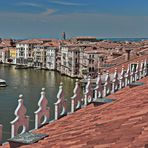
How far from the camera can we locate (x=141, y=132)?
4.53 meters

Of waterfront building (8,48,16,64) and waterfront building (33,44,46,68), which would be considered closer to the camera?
waterfront building (33,44,46,68)

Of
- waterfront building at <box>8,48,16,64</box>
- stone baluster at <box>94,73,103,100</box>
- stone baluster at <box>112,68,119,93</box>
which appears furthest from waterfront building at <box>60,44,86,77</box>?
stone baluster at <box>94,73,103,100</box>

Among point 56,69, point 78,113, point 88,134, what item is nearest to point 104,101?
point 78,113

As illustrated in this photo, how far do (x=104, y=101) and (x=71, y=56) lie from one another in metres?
92.8

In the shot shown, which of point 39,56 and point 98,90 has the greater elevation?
point 98,90

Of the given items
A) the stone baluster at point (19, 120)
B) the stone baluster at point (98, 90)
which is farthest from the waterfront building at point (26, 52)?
the stone baluster at point (19, 120)

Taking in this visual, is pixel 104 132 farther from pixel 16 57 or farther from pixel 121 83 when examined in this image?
pixel 16 57

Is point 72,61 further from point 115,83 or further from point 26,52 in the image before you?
point 115,83

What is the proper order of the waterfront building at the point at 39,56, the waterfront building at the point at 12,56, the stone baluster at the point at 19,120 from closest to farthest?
the stone baluster at the point at 19,120, the waterfront building at the point at 39,56, the waterfront building at the point at 12,56

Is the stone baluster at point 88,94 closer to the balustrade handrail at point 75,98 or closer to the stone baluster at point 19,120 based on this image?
the balustrade handrail at point 75,98

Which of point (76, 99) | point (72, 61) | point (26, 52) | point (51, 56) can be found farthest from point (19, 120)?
point (26, 52)

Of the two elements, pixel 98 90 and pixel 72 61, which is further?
pixel 72 61

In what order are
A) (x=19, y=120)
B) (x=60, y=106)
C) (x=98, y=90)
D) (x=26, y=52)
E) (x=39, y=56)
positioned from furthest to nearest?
(x=26, y=52)
(x=39, y=56)
(x=98, y=90)
(x=60, y=106)
(x=19, y=120)

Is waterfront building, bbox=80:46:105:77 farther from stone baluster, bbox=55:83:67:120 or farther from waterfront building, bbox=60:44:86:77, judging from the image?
stone baluster, bbox=55:83:67:120
